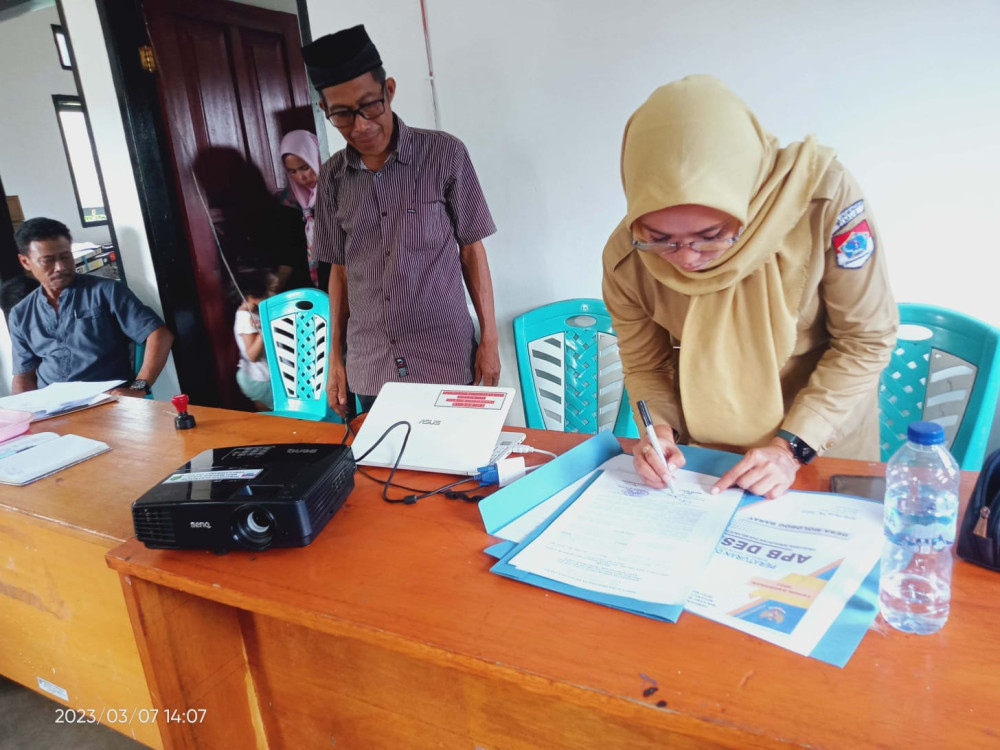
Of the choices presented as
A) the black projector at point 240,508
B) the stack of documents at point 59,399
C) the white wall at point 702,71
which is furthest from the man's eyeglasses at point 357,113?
the black projector at point 240,508

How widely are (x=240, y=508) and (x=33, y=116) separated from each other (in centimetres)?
446

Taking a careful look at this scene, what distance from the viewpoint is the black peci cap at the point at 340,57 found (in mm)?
1735

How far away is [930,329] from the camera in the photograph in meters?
1.53

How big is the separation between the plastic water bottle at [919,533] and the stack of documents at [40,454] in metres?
1.58

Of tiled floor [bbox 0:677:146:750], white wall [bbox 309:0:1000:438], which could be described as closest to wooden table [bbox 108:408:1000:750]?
tiled floor [bbox 0:677:146:750]

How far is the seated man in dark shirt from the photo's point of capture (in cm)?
280

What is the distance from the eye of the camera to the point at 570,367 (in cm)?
209

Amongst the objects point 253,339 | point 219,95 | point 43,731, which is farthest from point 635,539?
point 219,95

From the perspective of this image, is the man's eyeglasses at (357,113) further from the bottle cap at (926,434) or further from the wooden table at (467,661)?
the bottle cap at (926,434)

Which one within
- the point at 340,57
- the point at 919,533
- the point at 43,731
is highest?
the point at 340,57

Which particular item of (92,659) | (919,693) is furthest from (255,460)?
(919,693)

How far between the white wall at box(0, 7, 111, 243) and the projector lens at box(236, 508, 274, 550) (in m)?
4.05

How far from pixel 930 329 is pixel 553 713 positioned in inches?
49.7

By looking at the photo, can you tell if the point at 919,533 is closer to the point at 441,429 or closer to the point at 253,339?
the point at 441,429
